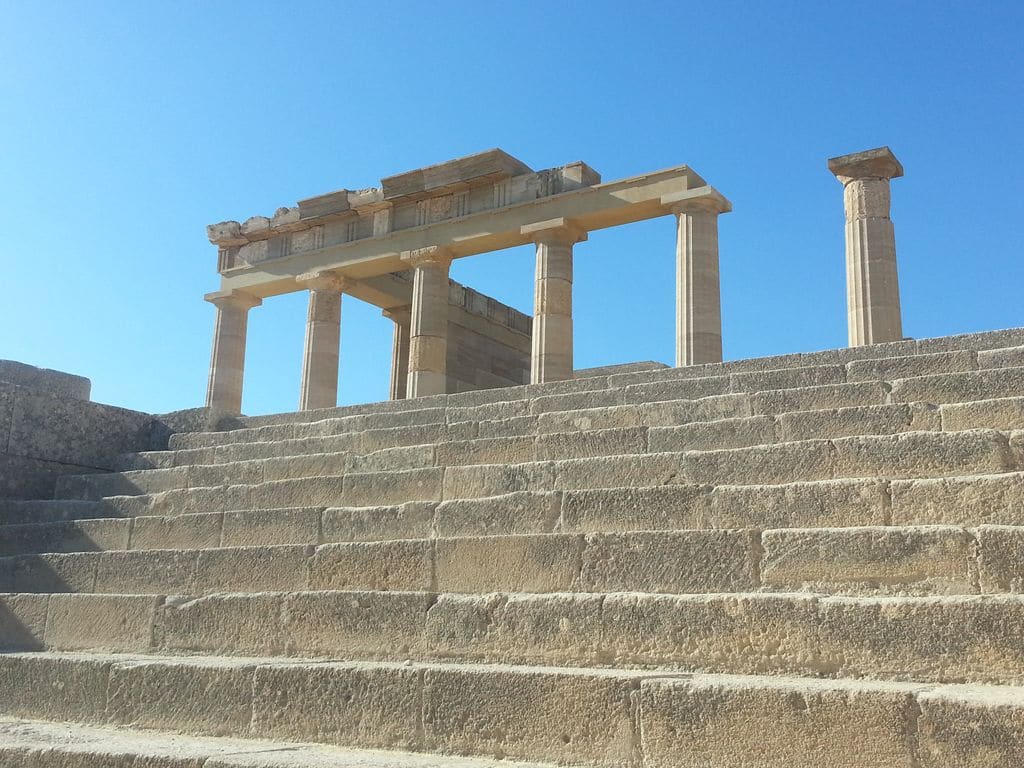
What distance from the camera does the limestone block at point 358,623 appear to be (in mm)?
5836

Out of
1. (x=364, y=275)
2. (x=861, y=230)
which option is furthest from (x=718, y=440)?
(x=364, y=275)

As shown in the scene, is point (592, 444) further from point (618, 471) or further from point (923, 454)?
A: point (923, 454)

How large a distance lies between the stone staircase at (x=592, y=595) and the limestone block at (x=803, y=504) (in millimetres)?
16

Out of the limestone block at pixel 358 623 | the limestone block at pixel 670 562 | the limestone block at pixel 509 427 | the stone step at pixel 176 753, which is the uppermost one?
the limestone block at pixel 509 427

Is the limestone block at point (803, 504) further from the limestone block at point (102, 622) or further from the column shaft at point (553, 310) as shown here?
the column shaft at point (553, 310)

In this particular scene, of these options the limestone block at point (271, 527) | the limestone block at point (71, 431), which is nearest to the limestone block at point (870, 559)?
the limestone block at point (271, 527)

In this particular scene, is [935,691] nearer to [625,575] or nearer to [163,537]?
[625,575]

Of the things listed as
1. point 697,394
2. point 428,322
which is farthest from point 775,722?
point 428,322

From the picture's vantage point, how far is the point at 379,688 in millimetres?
5090

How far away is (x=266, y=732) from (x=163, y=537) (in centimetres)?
361

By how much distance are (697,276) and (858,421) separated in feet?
37.7

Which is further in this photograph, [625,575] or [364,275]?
[364,275]

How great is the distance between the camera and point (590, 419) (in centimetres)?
891

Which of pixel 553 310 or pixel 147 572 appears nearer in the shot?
pixel 147 572
